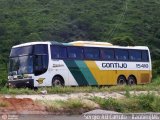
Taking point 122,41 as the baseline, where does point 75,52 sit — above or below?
below

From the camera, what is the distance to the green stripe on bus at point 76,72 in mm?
26503

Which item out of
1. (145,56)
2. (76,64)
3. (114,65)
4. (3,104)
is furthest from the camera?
(145,56)

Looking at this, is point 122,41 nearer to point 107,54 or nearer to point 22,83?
point 107,54

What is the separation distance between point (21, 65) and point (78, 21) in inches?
959

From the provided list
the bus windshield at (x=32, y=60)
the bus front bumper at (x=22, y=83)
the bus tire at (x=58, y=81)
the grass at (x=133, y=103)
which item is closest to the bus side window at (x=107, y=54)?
the bus tire at (x=58, y=81)

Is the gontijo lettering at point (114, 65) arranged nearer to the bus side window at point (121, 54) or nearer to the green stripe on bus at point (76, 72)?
the bus side window at point (121, 54)

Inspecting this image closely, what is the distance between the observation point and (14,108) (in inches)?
545

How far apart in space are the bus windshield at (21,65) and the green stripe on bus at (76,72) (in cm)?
207

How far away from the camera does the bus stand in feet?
83.1

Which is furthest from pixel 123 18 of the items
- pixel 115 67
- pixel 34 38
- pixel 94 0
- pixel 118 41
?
pixel 115 67

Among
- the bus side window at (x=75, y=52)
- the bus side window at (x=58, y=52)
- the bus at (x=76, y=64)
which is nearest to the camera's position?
the bus at (x=76, y=64)

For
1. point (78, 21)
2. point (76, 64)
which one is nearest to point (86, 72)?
point (76, 64)

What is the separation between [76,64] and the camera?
1057 inches

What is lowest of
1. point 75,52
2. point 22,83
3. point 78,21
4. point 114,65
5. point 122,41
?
point 22,83
